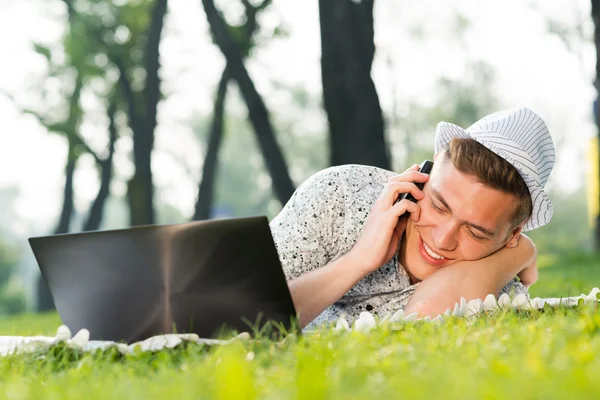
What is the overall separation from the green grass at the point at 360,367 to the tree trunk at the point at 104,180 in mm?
18618

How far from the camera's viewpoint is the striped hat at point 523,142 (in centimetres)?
420

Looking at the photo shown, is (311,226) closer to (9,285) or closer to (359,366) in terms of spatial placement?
(359,366)

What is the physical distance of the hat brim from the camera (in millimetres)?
4242

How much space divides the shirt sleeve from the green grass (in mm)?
1144

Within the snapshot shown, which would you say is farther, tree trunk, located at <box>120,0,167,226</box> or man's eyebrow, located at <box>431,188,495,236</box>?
tree trunk, located at <box>120,0,167,226</box>

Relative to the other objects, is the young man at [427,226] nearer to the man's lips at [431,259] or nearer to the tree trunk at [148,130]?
the man's lips at [431,259]

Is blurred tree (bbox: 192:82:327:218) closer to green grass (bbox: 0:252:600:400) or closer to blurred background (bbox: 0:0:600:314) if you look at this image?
blurred background (bbox: 0:0:600:314)

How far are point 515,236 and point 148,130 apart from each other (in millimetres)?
13845

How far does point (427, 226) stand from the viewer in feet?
13.8

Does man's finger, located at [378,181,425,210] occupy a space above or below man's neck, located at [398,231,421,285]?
above

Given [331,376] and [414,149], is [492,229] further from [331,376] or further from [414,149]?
[414,149]

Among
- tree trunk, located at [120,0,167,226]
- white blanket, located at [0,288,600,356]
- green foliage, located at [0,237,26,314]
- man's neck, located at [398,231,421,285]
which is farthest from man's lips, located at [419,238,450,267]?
green foliage, located at [0,237,26,314]

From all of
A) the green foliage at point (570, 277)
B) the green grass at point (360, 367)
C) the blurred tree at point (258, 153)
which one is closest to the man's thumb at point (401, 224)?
the green grass at point (360, 367)

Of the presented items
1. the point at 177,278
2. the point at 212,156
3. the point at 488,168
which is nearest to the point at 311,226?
the point at 488,168
